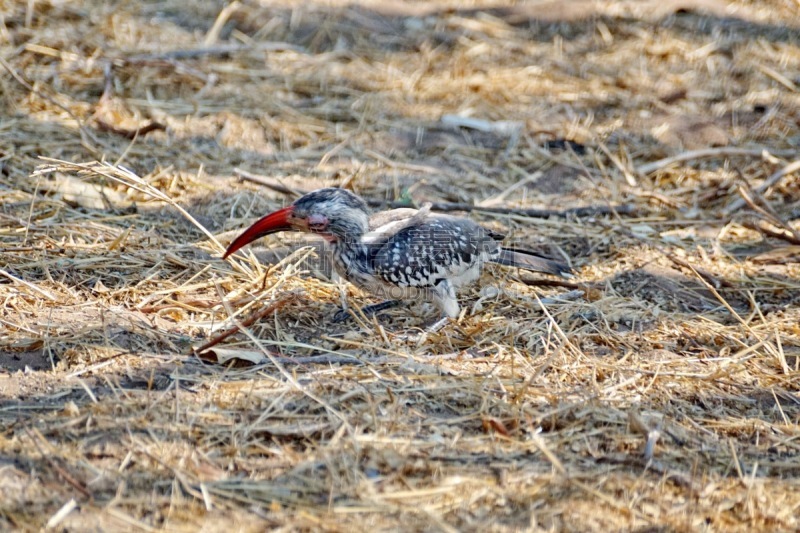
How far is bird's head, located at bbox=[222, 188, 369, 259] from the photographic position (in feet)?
15.1

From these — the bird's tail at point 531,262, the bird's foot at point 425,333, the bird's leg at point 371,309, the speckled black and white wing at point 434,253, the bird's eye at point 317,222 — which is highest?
the bird's eye at point 317,222

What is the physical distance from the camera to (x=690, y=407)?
3865mm

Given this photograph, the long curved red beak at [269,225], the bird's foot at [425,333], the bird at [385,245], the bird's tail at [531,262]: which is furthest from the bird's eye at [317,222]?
the bird's tail at [531,262]

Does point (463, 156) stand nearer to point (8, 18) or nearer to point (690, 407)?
point (690, 407)

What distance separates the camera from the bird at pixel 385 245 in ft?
15.0

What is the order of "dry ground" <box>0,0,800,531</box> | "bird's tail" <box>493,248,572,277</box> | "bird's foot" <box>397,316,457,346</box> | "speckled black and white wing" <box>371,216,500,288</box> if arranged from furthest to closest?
"bird's tail" <box>493,248,572,277</box>, "speckled black and white wing" <box>371,216,500,288</box>, "bird's foot" <box>397,316,457,346</box>, "dry ground" <box>0,0,800,531</box>

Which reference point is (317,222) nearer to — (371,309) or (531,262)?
(371,309)

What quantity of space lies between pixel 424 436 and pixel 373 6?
684 centimetres

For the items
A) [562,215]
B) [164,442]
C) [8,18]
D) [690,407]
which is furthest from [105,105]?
[690,407]

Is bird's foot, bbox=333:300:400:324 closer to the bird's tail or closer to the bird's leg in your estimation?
the bird's leg

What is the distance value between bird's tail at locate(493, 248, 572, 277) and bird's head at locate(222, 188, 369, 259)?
85cm

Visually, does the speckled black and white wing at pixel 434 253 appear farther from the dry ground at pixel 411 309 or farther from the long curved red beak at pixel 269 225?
the long curved red beak at pixel 269 225

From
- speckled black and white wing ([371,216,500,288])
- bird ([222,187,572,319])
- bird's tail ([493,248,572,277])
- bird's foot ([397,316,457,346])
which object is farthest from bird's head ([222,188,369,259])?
bird's tail ([493,248,572,277])

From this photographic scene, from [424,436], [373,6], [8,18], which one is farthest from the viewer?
[373,6]
